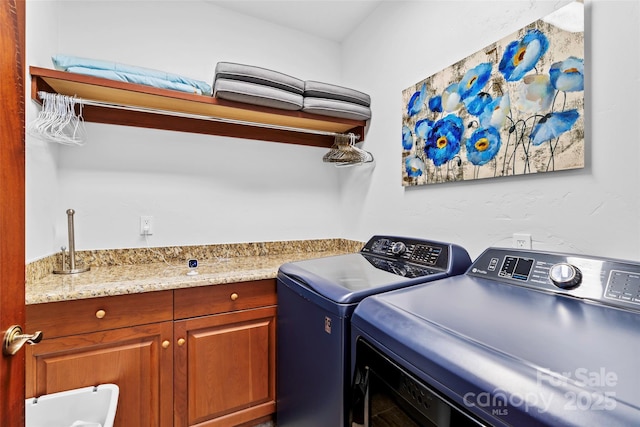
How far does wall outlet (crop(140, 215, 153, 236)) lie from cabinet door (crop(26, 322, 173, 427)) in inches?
27.6

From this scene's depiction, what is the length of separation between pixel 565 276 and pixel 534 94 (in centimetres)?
73

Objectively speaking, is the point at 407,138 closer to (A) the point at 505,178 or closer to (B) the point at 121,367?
(A) the point at 505,178

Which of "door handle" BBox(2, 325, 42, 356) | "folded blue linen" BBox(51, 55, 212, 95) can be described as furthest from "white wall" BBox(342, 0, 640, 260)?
"door handle" BBox(2, 325, 42, 356)

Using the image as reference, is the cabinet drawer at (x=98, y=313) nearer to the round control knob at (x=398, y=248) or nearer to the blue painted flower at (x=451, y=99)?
the round control knob at (x=398, y=248)

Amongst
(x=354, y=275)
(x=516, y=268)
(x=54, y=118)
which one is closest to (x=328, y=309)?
(x=354, y=275)

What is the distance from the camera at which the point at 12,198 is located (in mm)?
A: 649

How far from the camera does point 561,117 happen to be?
42.3 inches

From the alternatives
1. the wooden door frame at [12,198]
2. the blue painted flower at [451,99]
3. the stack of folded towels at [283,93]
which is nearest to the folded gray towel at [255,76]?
the stack of folded towels at [283,93]

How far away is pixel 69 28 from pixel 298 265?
194 cm

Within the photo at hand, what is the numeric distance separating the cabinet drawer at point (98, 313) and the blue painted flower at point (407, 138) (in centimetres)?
155

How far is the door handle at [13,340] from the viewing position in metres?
0.61

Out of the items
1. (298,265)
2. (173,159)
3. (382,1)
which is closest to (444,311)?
(298,265)

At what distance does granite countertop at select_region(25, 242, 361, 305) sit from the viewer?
121 cm

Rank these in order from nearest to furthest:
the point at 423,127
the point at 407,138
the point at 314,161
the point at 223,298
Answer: the point at 223,298 → the point at 423,127 → the point at 407,138 → the point at 314,161
